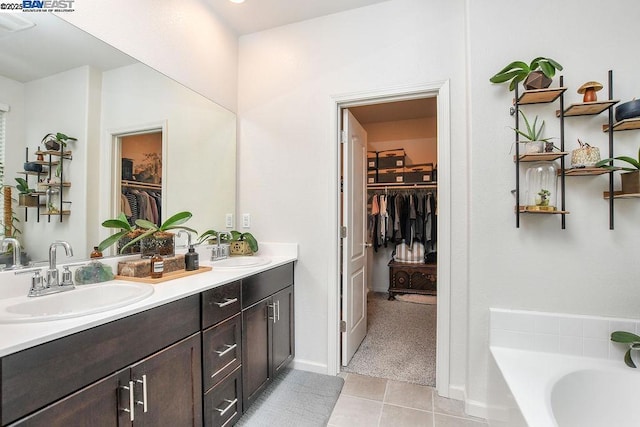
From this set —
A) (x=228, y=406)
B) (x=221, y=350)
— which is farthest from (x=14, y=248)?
(x=228, y=406)

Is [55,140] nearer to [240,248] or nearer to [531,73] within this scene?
[240,248]

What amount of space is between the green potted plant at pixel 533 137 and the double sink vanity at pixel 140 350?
1656 millimetres

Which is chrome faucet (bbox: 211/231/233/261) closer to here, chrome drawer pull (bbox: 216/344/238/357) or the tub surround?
chrome drawer pull (bbox: 216/344/238/357)

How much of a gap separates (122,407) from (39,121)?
4.07ft

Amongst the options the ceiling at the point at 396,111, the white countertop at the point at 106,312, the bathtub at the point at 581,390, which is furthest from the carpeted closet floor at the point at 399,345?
the ceiling at the point at 396,111

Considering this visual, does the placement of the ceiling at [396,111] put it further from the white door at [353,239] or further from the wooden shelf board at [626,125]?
the wooden shelf board at [626,125]

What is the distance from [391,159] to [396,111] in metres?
0.67

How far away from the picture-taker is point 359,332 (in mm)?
2631

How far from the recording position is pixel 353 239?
97.0 inches

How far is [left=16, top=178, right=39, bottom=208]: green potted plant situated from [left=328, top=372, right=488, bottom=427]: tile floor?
1.86 metres

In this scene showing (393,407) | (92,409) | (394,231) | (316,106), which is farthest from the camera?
(394,231)

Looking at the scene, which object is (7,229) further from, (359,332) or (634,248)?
(634,248)

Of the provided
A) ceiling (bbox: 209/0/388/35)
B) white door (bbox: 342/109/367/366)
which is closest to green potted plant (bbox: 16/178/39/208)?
ceiling (bbox: 209/0/388/35)

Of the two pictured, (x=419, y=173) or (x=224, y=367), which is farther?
(x=419, y=173)
